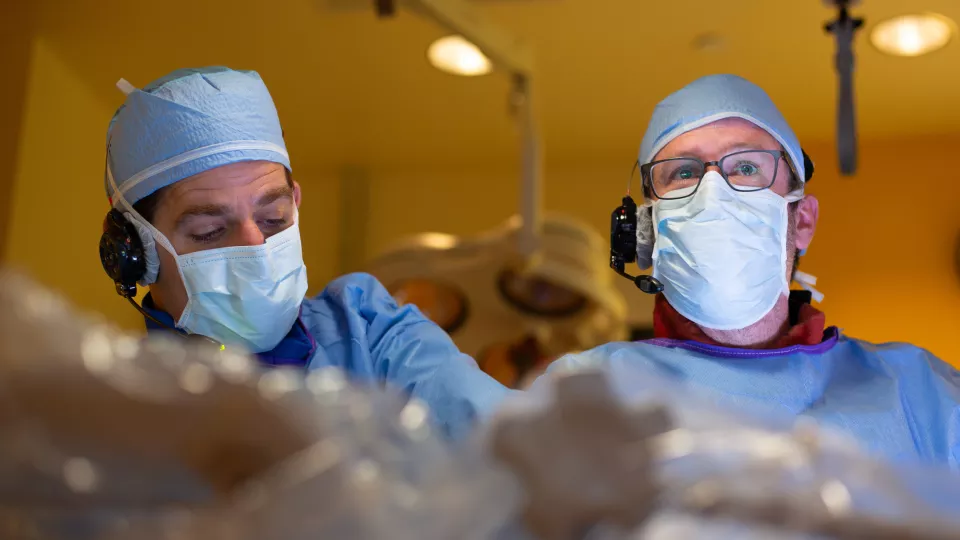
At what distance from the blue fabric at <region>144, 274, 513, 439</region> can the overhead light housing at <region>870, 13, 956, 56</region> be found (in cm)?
282

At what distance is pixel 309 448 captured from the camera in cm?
47

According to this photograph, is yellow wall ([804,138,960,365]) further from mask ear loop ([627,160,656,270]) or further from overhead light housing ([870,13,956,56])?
mask ear loop ([627,160,656,270])

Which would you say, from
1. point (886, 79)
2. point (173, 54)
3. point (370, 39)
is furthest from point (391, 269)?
point (886, 79)

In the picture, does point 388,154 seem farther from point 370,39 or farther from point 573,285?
point 573,285

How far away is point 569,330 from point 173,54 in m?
2.15

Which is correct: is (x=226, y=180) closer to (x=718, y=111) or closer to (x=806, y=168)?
(x=718, y=111)

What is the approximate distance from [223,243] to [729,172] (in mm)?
856

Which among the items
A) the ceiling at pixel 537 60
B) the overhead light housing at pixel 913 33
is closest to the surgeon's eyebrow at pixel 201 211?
the ceiling at pixel 537 60

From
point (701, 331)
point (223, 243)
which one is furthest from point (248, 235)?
point (701, 331)

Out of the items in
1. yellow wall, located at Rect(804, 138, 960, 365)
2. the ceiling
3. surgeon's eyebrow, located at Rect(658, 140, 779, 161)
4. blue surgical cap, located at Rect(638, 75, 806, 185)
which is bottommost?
yellow wall, located at Rect(804, 138, 960, 365)

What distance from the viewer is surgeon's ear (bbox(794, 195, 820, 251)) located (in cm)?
167

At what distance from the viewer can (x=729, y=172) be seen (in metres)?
1.58

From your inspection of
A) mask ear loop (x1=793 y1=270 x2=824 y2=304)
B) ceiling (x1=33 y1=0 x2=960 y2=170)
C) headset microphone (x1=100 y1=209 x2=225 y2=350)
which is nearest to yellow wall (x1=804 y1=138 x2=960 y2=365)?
ceiling (x1=33 y1=0 x2=960 y2=170)

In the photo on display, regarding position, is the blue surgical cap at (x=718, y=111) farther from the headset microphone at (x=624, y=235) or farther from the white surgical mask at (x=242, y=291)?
the white surgical mask at (x=242, y=291)
